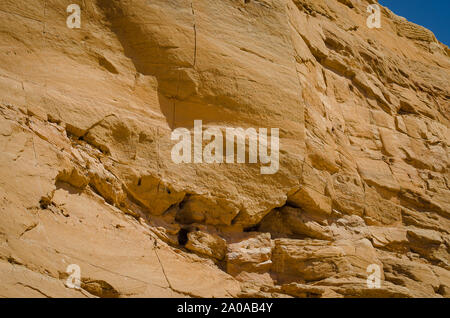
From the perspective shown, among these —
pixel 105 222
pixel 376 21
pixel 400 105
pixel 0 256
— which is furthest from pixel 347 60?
pixel 0 256

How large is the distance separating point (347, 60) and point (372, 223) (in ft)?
11.4

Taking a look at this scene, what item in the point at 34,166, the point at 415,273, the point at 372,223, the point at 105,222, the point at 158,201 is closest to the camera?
the point at 34,166

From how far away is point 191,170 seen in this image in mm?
7141

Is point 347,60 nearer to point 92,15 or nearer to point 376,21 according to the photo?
point 376,21

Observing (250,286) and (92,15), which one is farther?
(92,15)

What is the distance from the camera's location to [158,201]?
686 cm

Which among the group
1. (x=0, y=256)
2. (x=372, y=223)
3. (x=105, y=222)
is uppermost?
(x=372, y=223)

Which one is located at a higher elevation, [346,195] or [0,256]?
[346,195]

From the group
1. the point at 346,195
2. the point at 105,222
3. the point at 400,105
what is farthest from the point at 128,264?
the point at 400,105

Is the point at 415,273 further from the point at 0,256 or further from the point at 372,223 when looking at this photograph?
the point at 0,256

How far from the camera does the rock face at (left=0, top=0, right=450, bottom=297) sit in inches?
216

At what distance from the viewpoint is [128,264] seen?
5723mm

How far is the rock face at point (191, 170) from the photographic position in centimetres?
549

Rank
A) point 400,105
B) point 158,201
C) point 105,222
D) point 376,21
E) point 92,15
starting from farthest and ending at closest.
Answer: point 376,21, point 400,105, point 92,15, point 158,201, point 105,222
